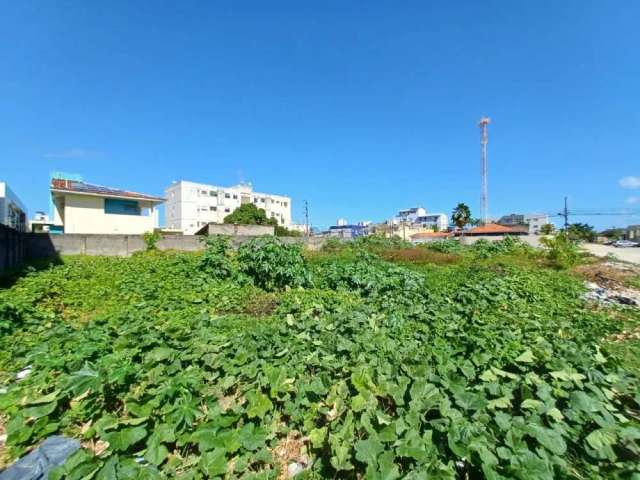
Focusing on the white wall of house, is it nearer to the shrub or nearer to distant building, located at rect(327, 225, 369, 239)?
the shrub

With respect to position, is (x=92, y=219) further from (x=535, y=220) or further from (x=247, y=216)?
(x=535, y=220)

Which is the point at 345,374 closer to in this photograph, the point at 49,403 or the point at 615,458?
the point at 615,458

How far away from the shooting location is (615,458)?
1.65 meters

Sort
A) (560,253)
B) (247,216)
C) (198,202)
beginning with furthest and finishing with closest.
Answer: (198,202) → (247,216) → (560,253)

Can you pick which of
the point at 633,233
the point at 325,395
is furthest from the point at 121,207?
the point at 633,233

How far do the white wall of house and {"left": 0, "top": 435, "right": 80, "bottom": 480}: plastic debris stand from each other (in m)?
25.5

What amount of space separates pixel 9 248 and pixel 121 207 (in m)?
17.1

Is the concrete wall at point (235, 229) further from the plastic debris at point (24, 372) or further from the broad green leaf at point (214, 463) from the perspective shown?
the broad green leaf at point (214, 463)

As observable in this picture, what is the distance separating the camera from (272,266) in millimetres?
7121

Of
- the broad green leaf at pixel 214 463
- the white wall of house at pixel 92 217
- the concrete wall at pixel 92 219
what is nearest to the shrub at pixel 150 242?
the white wall of house at pixel 92 217

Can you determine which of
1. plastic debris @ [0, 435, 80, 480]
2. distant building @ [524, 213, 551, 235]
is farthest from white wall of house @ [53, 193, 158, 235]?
distant building @ [524, 213, 551, 235]

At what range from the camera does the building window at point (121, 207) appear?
76.0ft

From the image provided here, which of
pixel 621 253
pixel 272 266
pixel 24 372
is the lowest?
pixel 621 253

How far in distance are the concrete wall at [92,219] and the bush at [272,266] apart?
69.1 ft
